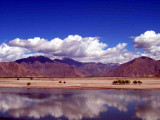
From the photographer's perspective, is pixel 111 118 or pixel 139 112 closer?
pixel 111 118

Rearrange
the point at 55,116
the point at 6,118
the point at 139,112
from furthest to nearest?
1. the point at 139,112
2. the point at 55,116
3. the point at 6,118

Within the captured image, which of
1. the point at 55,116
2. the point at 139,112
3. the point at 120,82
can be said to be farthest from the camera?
the point at 120,82

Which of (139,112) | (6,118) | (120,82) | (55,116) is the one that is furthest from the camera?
(120,82)

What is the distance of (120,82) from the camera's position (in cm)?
7788

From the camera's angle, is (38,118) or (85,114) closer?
(38,118)

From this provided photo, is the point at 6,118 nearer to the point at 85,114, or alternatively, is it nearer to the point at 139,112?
the point at 85,114

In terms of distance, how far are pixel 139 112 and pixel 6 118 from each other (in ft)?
49.1

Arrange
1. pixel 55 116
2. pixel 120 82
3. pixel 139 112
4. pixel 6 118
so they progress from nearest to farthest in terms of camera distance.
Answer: pixel 6 118, pixel 55 116, pixel 139 112, pixel 120 82

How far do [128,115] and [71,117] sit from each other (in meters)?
6.35

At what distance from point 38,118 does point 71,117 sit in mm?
3441

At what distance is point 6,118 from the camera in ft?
66.2

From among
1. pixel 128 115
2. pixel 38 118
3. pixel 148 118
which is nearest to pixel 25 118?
pixel 38 118

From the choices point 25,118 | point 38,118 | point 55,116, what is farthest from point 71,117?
point 25,118

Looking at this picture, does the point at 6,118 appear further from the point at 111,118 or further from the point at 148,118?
the point at 148,118
